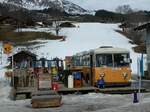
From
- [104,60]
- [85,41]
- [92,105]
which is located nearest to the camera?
[92,105]

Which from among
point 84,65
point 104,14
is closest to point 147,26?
point 84,65

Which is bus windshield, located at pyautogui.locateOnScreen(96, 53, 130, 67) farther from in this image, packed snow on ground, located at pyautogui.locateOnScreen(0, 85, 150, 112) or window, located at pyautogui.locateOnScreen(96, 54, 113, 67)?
packed snow on ground, located at pyautogui.locateOnScreen(0, 85, 150, 112)

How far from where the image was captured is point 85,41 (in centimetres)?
9988

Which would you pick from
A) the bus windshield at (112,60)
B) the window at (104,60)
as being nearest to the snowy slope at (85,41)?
the bus windshield at (112,60)

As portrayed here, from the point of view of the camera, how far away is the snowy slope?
86188mm

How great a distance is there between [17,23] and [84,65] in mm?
91738

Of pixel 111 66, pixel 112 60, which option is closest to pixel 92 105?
pixel 111 66

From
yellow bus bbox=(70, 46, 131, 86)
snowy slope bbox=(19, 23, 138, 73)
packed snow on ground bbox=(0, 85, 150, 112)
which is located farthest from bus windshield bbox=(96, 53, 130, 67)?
snowy slope bbox=(19, 23, 138, 73)

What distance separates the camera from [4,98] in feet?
91.9

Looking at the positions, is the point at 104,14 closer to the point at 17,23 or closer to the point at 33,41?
the point at 17,23

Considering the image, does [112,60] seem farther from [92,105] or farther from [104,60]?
[92,105]

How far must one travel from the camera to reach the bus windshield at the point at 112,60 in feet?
109

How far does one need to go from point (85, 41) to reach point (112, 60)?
66752 mm

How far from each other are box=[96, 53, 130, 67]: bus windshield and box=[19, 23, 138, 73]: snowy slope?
35.4m
